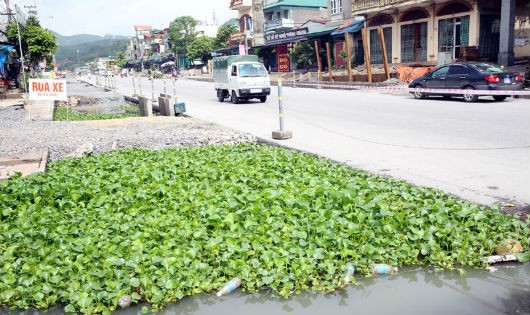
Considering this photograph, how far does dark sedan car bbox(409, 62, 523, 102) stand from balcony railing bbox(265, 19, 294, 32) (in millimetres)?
37438

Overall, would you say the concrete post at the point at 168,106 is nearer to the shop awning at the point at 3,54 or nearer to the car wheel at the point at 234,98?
the car wheel at the point at 234,98

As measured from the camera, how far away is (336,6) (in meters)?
43.8

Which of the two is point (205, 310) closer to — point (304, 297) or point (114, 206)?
point (304, 297)

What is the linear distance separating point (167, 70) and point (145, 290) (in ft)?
320

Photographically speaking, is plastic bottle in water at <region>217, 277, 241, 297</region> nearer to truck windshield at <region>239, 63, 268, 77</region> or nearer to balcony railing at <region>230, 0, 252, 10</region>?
truck windshield at <region>239, 63, 268, 77</region>

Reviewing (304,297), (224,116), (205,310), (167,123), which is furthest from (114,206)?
(224,116)

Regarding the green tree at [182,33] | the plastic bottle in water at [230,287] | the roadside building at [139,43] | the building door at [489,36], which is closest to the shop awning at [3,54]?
the building door at [489,36]

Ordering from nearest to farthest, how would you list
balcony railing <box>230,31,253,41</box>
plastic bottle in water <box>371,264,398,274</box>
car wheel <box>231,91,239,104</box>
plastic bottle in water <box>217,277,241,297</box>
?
plastic bottle in water <box>217,277,241,297</box>
plastic bottle in water <box>371,264,398,274</box>
car wheel <box>231,91,239,104</box>
balcony railing <box>230,31,253,41</box>

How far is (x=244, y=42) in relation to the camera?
201ft

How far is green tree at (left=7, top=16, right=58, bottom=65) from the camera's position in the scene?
3538 cm

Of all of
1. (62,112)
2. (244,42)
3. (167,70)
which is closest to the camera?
(62,112)

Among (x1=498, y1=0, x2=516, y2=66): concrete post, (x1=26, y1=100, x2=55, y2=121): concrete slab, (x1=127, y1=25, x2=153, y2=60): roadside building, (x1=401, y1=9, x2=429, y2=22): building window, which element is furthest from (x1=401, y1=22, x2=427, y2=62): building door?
(x1=127, y1=25, x2=153, y2=60): roadside building

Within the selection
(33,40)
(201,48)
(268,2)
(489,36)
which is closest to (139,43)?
(201,48)

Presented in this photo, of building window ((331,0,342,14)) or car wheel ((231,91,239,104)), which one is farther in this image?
building window ((331,0,342,14))
